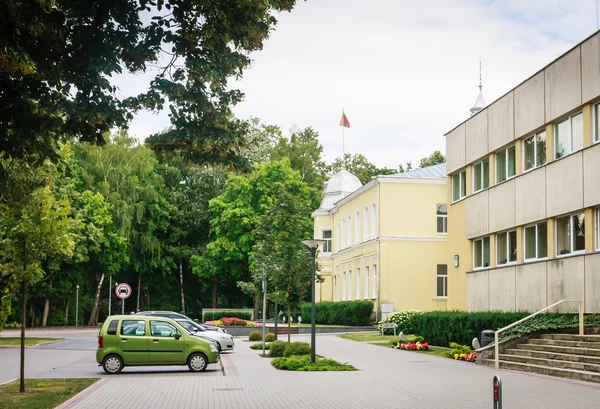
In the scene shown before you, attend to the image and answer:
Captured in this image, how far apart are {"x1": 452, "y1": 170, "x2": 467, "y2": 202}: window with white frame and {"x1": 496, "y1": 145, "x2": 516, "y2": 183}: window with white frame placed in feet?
12.6

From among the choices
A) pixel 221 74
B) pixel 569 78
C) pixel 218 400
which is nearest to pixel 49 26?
pixel 221 74

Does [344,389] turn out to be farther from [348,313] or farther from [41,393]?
[348,313]

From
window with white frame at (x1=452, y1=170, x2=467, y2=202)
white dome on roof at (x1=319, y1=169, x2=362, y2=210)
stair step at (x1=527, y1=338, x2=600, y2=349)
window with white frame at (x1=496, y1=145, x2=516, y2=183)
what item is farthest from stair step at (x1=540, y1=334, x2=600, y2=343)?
white dome on roof at (x1=319, y1=169, x2=362, y2=210)

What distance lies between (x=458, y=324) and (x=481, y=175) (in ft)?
20.3

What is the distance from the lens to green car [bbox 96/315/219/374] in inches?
891

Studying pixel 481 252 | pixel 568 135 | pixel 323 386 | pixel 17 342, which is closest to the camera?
pixel 323 386

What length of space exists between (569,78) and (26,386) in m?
16.5

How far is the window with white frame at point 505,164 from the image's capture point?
94.4ft

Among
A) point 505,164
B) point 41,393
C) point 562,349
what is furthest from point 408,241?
point 41,393

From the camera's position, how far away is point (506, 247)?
2930 cm

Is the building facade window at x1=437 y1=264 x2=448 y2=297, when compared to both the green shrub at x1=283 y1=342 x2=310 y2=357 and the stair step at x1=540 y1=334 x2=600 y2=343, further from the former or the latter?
the stair step at x1=540 y1=334 x2=600 y2=343

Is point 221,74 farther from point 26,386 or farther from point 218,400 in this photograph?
point 26,386

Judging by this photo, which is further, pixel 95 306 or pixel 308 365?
pixel 95 306

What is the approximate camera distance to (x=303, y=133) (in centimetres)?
8781
